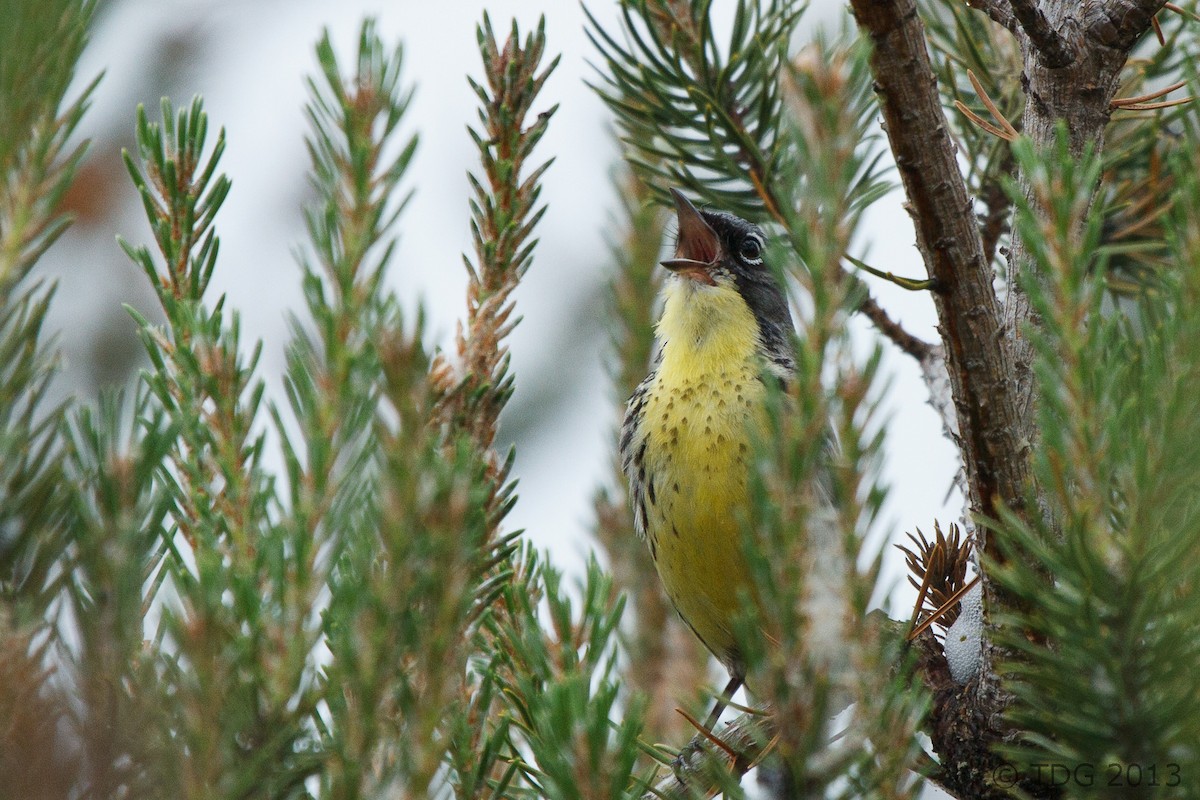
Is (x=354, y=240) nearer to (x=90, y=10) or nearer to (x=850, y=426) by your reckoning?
(x=90, y=10)

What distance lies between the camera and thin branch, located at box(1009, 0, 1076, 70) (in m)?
1.67

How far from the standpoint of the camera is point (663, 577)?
10.8 feet

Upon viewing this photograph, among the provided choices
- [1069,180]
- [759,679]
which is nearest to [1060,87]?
[1069,180]

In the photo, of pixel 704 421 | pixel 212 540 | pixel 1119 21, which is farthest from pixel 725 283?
pixel 212 540

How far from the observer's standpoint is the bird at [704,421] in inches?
121

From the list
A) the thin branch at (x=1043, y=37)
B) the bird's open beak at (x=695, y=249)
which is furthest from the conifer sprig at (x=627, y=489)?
the thin branch at (x=1043, y=37)

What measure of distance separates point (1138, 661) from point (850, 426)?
33 centimetres

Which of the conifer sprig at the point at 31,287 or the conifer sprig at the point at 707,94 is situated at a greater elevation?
the conifer sprig at the point at 707,94

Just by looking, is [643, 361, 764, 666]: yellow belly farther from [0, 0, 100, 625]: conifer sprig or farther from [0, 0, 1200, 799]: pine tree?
[0, 0, 100, 625]: conifer sprig

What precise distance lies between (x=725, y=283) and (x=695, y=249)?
228mm

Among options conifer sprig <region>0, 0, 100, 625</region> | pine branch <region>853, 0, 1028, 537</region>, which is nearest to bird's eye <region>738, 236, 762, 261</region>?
pine branch <region>853, 0, 1028, 537</region>

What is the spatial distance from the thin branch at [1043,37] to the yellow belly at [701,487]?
1.32m

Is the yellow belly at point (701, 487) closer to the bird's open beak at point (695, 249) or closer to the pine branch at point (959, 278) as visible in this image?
the bird's open beak at point (695, 249)

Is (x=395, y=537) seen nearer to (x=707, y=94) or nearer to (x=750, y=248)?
(x=707, y=94)
